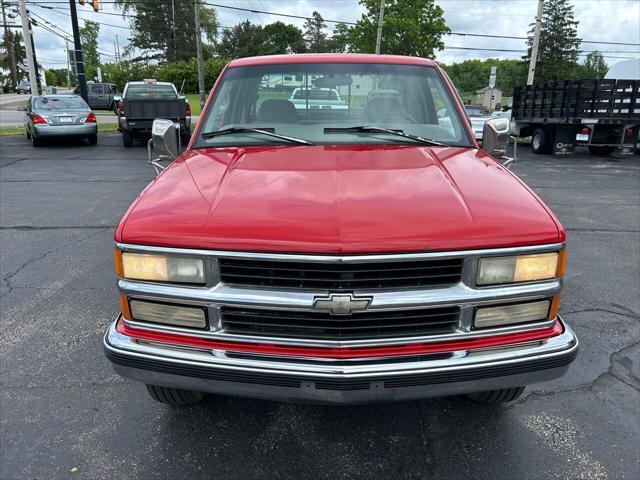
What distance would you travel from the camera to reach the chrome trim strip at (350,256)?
6.14ft

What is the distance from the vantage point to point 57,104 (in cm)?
1481

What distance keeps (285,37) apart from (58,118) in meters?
80.8

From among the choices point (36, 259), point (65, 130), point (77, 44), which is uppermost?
point (77, 44)

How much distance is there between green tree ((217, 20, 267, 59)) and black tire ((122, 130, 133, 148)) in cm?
6004

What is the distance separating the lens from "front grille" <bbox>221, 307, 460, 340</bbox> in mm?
2010

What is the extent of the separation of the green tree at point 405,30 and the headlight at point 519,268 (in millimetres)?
40570

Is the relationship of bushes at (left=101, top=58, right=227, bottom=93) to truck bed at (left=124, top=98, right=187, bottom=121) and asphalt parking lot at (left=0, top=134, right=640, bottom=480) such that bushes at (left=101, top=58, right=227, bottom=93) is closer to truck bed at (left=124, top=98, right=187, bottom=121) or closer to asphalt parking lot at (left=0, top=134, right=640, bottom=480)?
truck bed at (left=124, top=98, right=187, bottom=121)

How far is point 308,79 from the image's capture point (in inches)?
138

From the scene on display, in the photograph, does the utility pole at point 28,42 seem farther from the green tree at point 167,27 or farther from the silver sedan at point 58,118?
the green tree at point 167,27

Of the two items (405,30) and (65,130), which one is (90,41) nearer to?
(405,30)

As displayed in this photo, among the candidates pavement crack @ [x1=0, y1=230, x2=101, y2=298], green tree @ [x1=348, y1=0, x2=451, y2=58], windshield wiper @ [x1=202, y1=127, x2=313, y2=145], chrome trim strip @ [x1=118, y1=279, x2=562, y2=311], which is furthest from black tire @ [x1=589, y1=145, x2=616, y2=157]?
green tree @ [x1=348, y1=0, x2=451, y2=58]

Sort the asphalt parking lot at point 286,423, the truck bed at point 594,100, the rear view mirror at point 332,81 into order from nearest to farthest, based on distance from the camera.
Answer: the asphalt parking lot at point 286,423
the rear view mirror at point 332,81
the truck bed at point 594,100

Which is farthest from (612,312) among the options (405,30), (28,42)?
(405,30)

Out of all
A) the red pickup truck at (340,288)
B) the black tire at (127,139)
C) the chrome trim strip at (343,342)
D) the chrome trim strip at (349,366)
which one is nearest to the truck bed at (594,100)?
the black tire at (127,139)
